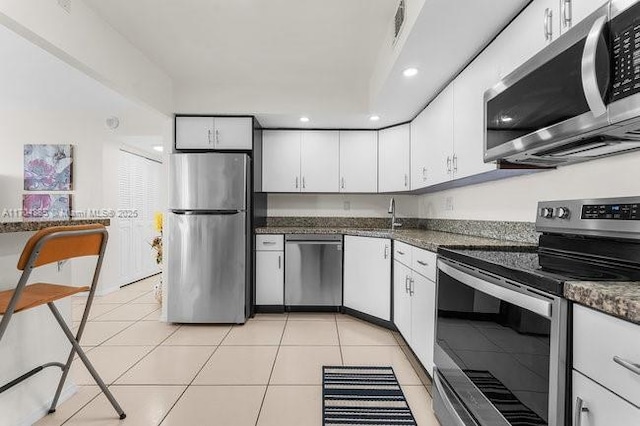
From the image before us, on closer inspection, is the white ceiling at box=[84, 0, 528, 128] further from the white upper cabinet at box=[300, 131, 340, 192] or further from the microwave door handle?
the microwave door handle

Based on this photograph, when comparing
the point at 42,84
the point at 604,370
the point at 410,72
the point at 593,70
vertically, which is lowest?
the point at 604,370

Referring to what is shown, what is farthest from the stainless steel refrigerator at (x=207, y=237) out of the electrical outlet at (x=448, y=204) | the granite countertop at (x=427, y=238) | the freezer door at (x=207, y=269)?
the electrical outlet at (x=448, y=204)

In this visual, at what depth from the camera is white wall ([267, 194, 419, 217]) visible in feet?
14.4

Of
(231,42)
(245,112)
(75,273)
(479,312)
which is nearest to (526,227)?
(479,312)

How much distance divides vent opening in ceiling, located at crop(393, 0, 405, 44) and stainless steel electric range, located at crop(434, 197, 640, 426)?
1359 millimetres

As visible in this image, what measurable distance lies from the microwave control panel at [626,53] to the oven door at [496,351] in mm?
615

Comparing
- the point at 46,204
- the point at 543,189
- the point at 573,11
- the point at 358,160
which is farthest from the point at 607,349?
the point at 46,204

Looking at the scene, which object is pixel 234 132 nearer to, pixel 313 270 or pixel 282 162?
pixel 282 162

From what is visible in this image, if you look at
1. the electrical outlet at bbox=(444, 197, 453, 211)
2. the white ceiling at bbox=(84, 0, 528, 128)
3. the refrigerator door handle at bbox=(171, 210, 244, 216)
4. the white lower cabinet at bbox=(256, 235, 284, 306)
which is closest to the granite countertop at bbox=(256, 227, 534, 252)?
the white lower cabinet at bbox=(256, 235, 284, 306)

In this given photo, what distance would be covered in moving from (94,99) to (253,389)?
150 inches

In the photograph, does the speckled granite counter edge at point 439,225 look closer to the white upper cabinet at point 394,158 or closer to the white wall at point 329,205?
the white wall at point 329,205

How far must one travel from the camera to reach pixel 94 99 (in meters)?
4.14

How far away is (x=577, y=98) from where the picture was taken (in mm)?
1182

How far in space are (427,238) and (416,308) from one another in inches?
19.8
